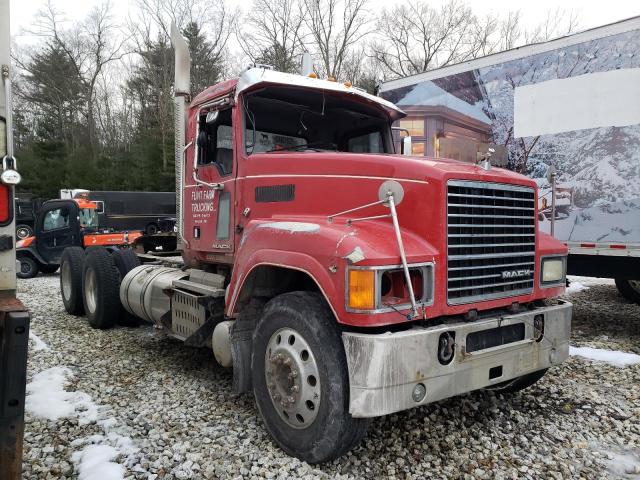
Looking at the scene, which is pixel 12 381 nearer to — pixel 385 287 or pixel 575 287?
pixel 385 287

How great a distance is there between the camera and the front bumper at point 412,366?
2783mm

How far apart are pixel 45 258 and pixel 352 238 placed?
13615 mm

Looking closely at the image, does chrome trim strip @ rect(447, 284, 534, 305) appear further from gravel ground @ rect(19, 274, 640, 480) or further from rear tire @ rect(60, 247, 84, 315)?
rear tire @ rect(60, 247, 84, 315)

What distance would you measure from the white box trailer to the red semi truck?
7.52 ft

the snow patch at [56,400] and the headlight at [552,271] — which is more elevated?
the headlight at [552,271]

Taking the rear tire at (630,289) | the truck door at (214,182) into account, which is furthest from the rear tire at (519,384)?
the rear tire at (630,289)

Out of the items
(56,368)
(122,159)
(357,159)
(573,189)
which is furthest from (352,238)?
Result: (122,159)

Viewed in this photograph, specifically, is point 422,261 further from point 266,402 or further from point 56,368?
point 56,368

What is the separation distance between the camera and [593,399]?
435 centimetres

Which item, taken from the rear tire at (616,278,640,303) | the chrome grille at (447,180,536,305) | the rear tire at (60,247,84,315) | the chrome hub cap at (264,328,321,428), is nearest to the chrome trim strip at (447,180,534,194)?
the chrome grille at (447,180,536,305)

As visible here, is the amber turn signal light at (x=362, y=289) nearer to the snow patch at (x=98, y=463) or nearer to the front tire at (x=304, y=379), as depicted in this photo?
the front tire at (x=304, y=379)

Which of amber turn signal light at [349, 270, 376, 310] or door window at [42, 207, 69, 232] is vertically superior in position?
door window at [42, 207, 69, 232]

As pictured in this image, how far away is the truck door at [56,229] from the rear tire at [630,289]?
44.5 feet

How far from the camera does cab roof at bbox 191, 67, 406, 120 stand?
13.8ft
